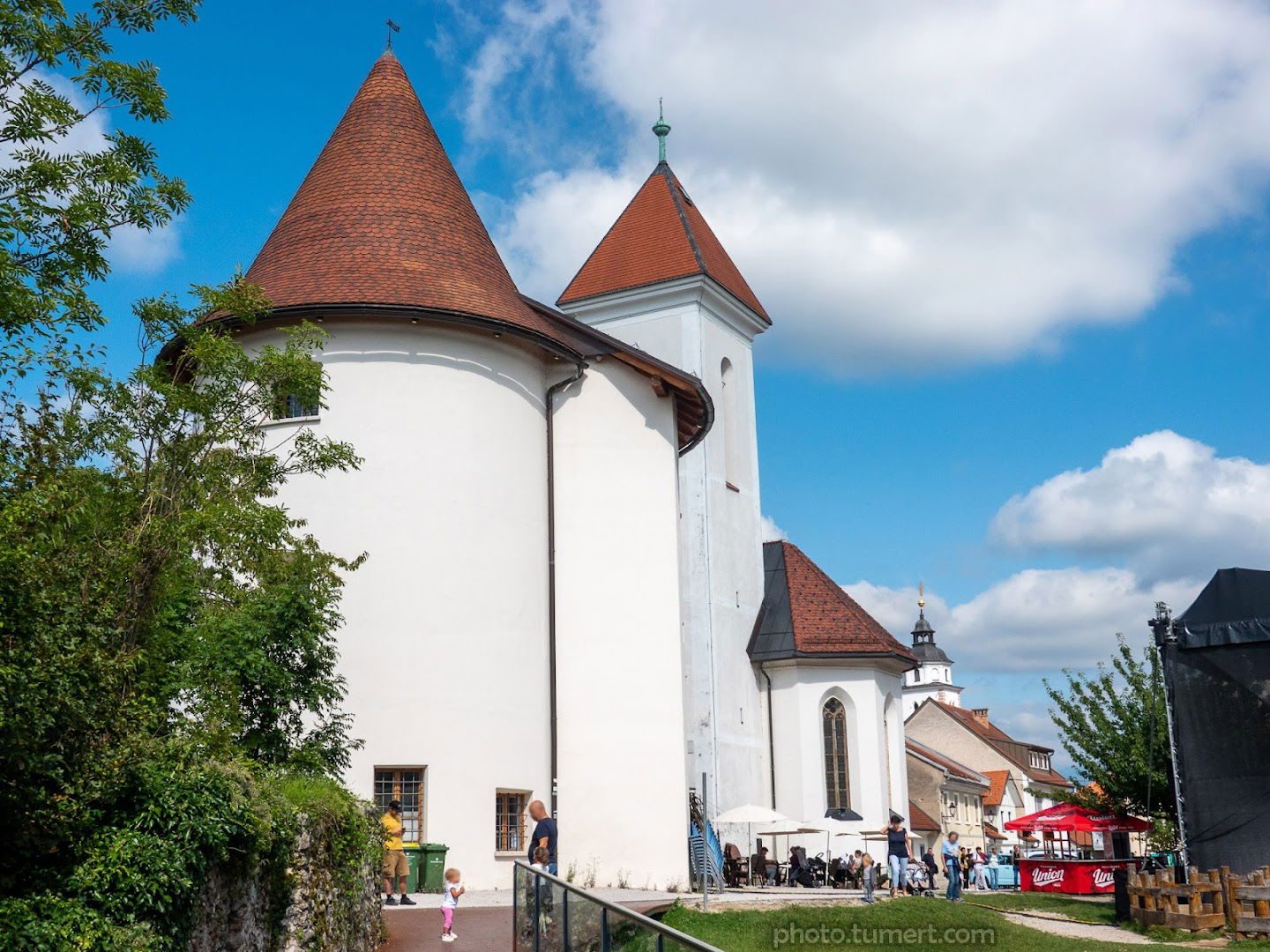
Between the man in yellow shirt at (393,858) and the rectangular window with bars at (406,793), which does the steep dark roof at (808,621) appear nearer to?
the rectangular window with bars at (406,793)

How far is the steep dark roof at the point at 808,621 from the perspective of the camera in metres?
35.3

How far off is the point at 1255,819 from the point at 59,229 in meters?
19.1

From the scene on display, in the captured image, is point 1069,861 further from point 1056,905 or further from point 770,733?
point 770,733

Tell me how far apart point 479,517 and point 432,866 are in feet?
20.1

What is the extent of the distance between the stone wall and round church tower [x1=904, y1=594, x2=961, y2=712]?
371ft

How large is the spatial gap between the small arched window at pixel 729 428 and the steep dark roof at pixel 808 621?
11.2 feet

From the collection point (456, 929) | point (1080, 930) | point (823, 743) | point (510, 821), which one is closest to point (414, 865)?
point (510, 821)

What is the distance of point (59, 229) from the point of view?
11.2m

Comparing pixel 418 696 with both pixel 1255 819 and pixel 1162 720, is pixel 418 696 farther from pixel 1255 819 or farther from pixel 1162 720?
pixel 1162 720

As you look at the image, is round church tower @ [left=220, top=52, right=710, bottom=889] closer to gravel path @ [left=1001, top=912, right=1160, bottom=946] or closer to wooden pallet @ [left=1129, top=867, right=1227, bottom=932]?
gravel path @ [left=1001, top=912, right=1160, bottom=946]

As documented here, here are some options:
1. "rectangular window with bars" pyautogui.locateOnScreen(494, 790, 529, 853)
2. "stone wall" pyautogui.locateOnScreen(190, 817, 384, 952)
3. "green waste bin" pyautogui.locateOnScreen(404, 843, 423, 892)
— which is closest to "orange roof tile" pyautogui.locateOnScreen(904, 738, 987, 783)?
"rectangular window with bars" pyautogui.locateOnScreen(494, 790, 529, 853)

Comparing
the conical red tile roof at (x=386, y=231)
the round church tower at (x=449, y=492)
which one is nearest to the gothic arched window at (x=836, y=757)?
the round church tower at (x=449, y=492)

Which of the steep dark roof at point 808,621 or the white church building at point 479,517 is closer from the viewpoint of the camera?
the white church building at point 479,517

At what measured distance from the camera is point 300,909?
12055mm
